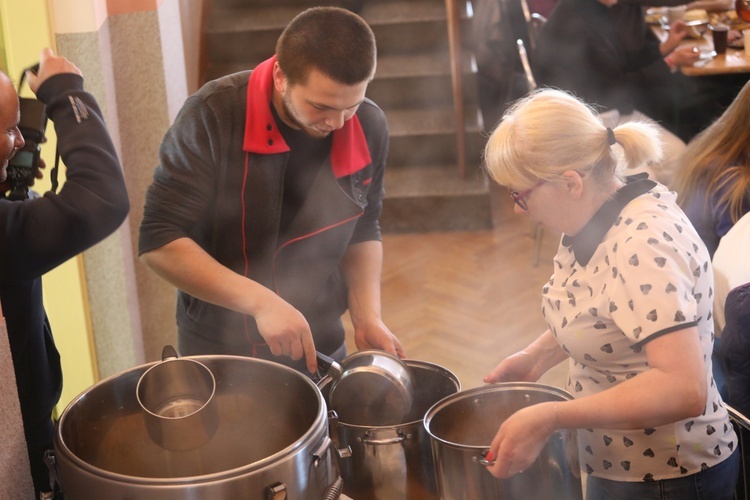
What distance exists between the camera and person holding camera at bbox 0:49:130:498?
4.15 ft

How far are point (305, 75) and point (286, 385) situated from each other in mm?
611

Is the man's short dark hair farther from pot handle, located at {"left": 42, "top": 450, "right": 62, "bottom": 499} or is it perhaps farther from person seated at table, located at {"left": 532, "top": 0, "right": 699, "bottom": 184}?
person seated at table, located at {"left": 532, "top": 0, "right": 699, "bottom": 184}

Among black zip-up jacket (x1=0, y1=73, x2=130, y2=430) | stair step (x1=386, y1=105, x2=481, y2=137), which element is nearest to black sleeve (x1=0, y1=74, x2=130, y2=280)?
black zip-up jacket (x1=0, y1=73, x2=130, y2=430)

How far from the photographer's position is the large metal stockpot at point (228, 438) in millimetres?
1102

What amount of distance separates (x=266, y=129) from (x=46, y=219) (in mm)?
562

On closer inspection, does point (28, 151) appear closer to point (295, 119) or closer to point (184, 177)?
point (184, 177)

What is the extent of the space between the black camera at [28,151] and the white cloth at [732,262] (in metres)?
1.51

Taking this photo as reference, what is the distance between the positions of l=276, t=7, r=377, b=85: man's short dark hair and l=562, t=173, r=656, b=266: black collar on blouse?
51cm

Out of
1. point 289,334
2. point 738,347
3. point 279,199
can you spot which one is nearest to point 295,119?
point 279,199

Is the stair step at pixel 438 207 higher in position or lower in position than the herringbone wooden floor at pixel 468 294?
higher

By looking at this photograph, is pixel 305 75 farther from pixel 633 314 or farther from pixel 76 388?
pixel 76 388

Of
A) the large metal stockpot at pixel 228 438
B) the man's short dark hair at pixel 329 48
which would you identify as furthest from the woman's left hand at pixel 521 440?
the man's short dark hair at pixel 329 48

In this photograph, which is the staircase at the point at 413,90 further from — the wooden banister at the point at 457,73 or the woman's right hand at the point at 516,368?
the woman's right hand at the point at 516,368

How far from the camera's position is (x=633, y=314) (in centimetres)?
130
